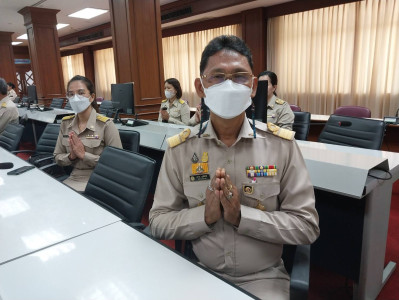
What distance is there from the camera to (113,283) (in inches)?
32.6

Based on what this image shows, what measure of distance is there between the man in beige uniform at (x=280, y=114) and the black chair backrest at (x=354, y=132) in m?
0.44

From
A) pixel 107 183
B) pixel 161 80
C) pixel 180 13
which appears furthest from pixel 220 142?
pixel 180 13

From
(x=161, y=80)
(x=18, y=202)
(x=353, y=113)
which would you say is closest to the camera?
(x=18, y=202)

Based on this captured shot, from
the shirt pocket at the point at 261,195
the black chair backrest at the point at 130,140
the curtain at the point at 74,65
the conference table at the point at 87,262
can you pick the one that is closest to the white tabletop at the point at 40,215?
the conference table at the point at 87,262

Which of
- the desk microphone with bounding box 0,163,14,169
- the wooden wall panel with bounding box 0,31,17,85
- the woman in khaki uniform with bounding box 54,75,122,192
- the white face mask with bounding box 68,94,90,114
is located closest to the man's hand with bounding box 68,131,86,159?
the woman in khaki uniform with bounding box 54,75,122,192

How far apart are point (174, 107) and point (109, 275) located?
10.7 feet

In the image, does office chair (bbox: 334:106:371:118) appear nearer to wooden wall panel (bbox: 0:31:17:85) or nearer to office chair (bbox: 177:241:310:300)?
office chair (bbox: 177:241:310:300)

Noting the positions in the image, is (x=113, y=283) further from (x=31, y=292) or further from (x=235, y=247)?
(x=235, y=247)

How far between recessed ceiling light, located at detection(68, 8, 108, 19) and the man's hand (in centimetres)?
539

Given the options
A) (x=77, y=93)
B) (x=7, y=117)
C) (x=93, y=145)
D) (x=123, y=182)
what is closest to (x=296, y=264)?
(x=123, y=182)

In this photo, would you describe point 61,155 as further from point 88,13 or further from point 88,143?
point 88,13

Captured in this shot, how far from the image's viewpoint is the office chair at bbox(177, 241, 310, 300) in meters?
0.89

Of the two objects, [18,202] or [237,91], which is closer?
[237,91]

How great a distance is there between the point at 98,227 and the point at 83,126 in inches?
51.5
